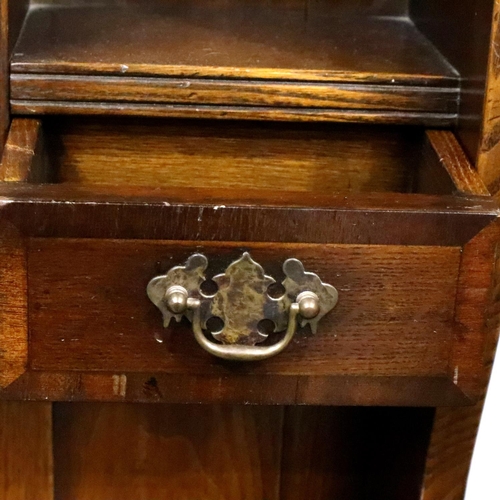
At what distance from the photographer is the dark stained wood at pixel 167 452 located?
0.81 metres

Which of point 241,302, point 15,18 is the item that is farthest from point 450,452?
point 15,18

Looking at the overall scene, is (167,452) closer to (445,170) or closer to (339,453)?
(339,453)

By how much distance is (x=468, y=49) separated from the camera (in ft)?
2.06

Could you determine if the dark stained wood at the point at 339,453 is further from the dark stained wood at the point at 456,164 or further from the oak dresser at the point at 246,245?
the dark stained wood at the point at 456,164

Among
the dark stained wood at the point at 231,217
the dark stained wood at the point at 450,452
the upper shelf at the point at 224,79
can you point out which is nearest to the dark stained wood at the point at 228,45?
the upper shelf at the point at 224,79

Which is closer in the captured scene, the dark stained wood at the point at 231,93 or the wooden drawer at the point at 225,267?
the wooden drawer at the point at 225,267

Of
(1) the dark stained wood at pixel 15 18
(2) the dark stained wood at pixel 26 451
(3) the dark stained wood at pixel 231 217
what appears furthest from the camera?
(2) the dark stained wood at pixel 26 451

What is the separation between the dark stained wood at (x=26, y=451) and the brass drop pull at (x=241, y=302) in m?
0.30

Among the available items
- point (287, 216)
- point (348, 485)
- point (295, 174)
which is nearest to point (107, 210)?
point (287, 216)

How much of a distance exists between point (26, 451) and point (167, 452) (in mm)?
147

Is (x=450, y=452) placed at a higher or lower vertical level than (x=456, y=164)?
lower

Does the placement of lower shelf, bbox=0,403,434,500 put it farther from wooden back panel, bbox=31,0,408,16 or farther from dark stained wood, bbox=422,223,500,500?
wooden back panel, bbox=31,0,408,16

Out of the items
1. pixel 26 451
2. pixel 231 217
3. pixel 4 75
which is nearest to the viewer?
pixel 231 217

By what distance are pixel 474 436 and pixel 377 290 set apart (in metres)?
0.24
